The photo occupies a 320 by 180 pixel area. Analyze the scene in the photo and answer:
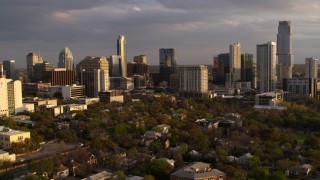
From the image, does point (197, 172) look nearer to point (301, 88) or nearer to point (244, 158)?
point (244, 158)

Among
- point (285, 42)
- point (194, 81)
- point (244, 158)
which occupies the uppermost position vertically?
point (285, 42)

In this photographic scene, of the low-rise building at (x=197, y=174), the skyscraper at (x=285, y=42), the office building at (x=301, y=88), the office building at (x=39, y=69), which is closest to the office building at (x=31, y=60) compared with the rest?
the office building at (x=39, y=69)

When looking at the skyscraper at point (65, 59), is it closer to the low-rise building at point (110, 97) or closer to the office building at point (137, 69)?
the office building at point (137, 69)

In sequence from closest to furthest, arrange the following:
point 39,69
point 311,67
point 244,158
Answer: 1. point 244,158
2. point 311,67
3. point 39,69

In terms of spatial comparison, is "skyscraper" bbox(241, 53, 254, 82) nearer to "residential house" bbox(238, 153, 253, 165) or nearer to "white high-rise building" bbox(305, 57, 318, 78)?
"white high-rise building" bbox(305, 57, 318, 78)

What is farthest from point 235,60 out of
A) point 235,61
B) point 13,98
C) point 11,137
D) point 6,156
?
point 6,156

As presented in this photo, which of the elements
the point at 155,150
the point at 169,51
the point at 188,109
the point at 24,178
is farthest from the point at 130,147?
the point at 169,51

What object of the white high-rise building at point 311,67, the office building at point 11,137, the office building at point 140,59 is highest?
the office building at point 140,59

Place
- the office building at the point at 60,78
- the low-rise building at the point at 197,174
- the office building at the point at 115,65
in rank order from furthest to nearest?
1. the office building at the point at 115,65
2. the office building at the point at 60,78
3. the low-rise building at the point at 197,174
